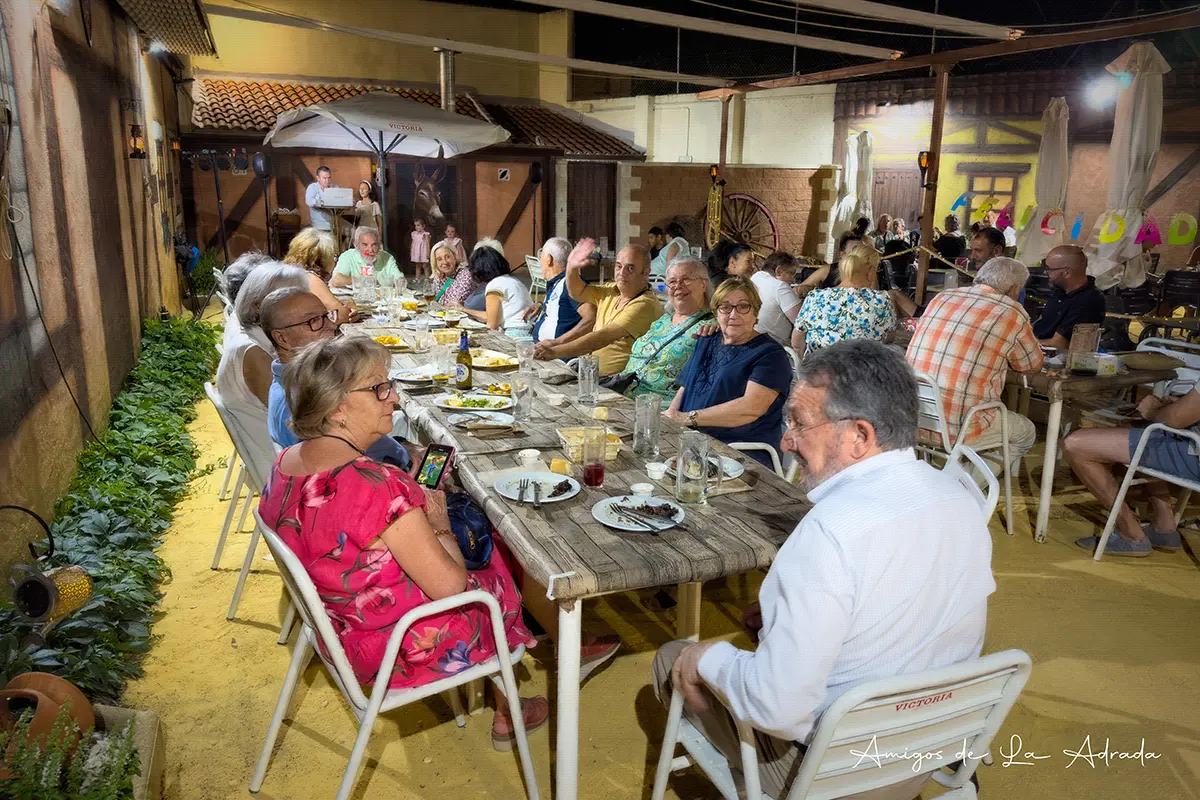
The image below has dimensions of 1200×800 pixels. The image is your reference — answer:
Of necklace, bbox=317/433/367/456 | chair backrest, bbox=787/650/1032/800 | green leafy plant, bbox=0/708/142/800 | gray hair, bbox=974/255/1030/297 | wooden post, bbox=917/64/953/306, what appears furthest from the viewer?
wooden post, bbox=917/64/953/306

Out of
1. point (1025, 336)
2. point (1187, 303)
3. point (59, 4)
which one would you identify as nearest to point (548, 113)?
point (1187, 303)

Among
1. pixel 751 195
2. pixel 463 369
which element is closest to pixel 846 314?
pixel 463 369

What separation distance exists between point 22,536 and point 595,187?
46.5 ft

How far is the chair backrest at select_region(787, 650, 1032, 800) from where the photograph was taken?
138cm

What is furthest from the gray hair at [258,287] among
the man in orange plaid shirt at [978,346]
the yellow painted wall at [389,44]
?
the yellow painted wall at [389,44]

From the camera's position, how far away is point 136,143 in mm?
7082

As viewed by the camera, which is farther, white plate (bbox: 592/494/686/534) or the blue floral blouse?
the blue floral blouse

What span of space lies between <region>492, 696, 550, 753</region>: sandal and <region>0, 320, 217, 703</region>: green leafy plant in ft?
4.06

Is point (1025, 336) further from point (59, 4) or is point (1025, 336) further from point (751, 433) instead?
point (59, 4)

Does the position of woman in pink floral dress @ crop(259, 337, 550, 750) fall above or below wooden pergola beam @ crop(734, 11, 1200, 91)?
below

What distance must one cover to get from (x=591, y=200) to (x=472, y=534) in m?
14.7

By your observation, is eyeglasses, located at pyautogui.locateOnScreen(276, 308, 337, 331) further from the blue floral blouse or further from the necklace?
the blue floral blouse

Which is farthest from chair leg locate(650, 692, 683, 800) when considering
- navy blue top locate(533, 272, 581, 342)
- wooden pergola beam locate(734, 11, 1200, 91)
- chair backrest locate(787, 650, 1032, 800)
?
wooden pergola beam locate(734, 11, 1200, 91)

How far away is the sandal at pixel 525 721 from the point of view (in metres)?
2.55
